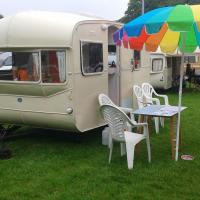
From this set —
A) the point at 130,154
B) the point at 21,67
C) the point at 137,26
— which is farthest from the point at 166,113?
the point at 21,67

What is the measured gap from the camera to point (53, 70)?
23.0 ft

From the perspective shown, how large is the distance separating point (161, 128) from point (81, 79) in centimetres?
284

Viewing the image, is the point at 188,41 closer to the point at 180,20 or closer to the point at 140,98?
the point at 180,20

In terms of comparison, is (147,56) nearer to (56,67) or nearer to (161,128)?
(161,128)

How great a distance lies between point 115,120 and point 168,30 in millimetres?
1605

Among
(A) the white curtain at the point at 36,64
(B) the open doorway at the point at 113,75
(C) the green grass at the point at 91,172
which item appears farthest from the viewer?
(B) the open doorway at the point at 113,75

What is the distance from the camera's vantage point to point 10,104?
7.58 meters

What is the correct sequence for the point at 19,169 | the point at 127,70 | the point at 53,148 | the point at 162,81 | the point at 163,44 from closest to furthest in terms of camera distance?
1. the point at 163,44
2. the point at 19,169
3. the point at 53,148
4. the point at 127,70
5. the point at 162,81

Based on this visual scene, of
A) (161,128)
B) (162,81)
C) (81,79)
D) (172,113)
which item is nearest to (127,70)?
(161,128)

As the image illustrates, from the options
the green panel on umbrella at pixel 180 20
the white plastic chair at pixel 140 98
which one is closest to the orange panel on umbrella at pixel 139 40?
the green panel on umbrella at pixel 180 20

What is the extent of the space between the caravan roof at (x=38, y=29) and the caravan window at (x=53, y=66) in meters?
0.19

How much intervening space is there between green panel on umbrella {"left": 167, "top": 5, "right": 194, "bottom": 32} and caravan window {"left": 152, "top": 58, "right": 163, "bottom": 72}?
1047 centimetres

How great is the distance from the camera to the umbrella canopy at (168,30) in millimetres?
5355

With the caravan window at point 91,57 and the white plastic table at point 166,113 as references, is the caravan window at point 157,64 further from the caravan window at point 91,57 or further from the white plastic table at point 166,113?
the white plastic table at point 166,113
